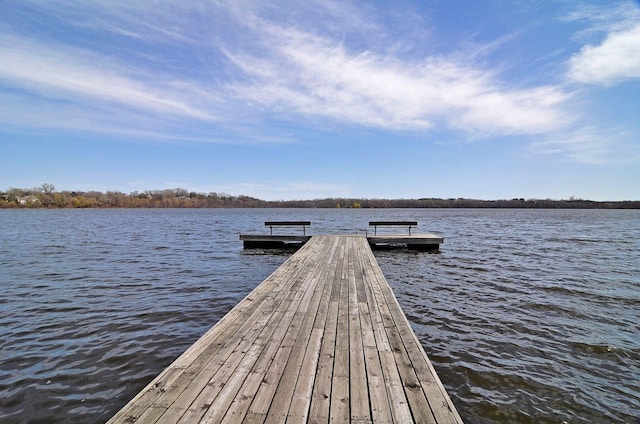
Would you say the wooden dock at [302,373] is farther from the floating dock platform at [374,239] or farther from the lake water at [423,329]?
the floating dock platform at [374,239]

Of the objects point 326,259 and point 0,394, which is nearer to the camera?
point 0,394

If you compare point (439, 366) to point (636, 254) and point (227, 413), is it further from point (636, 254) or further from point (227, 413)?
point (636, 254)

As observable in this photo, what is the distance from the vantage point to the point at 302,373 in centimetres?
304

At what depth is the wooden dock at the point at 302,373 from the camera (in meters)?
2.43

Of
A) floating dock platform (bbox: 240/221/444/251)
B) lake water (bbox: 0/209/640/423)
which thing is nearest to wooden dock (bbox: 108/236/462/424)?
lake water (bbox: 0/209/640/423)

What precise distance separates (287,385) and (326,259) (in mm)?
6864

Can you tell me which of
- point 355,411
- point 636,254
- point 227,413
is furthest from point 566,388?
point 636,254

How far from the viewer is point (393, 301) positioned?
210 inches

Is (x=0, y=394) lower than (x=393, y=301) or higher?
lower

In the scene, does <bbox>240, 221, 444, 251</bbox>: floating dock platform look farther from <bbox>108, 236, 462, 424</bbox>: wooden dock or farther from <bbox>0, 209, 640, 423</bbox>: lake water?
<bbox>108, 236, 462, 424</bbox>: wooden dock

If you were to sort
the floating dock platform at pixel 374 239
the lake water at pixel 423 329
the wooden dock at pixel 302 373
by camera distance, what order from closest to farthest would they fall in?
the wooden dock at pixel 302 373, the lake water at pixel 423 329, the floating dock platform at pixel 374 239

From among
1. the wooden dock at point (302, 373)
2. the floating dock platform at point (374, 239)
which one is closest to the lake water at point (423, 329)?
the wooden dock at point (302, 373)

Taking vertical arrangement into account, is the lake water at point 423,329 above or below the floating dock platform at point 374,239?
below

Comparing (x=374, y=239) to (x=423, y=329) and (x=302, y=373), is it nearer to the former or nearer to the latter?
(x=423, y=329)
